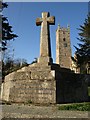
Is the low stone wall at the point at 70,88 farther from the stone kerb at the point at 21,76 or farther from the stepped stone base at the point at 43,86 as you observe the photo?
the stone kerb at the point at 21,76

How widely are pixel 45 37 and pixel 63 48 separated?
63.0 meters

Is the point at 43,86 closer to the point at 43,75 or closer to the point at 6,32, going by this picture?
the point at 43,75

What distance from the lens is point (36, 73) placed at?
8992mm

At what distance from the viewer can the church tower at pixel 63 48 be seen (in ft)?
233

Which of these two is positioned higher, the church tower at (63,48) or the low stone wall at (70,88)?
the church tower at (63,48)

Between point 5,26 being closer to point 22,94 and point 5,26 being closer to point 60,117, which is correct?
point 22,94

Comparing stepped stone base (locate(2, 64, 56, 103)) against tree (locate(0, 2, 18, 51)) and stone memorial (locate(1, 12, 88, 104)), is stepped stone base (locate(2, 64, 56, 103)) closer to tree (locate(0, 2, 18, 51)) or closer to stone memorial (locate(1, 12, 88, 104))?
stone memorial (locate(1, 12, 88, 104))

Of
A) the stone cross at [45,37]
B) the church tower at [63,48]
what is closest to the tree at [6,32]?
the stone cross at [45,37]

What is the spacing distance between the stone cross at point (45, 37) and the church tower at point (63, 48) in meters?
59.3

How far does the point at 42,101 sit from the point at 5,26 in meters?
13.2

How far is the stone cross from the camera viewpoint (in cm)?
962

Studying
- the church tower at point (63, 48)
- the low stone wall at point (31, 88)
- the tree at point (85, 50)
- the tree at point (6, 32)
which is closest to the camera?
the low stone wall at point (31, 88)

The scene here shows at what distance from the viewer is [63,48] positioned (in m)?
72.6

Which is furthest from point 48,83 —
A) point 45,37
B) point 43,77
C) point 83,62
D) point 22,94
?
point 83,62
